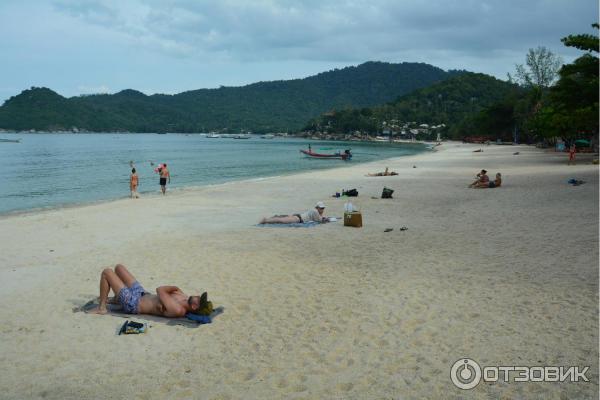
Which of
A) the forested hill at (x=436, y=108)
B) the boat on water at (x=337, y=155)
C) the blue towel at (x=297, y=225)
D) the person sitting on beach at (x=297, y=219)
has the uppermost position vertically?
the forested hill at (x=436, y=108)

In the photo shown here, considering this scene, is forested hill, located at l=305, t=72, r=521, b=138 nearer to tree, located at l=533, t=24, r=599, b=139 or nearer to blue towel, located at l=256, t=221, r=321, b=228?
tree, located at l=533, t=24, r=599, b=139

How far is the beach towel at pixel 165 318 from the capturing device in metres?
6.69

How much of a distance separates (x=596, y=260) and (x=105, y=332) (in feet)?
26.2

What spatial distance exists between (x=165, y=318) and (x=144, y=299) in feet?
1.42

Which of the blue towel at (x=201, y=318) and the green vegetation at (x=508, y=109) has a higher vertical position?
the green vegetation at (x=508, y=109)

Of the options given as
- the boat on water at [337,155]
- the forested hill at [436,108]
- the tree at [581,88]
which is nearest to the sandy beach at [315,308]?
the tree at [581,88]

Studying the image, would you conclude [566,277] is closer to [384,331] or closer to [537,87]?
[384,331]

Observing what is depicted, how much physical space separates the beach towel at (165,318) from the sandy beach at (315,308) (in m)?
0.15

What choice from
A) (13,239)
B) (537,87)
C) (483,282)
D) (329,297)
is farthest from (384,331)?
(537,87)

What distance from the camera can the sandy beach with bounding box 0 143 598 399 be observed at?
Answer: 17.0 feet

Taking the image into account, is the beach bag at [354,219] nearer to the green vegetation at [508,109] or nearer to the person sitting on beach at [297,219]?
the person sitting on beach at [297,219]

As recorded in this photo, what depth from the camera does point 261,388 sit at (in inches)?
197

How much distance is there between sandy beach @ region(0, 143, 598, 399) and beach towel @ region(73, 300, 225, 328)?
0.15 m

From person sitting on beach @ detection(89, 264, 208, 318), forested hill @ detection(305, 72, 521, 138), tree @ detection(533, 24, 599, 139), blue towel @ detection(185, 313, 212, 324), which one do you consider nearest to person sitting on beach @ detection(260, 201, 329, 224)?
person sitting on beach @ detection(89, 264, 208, 318)
